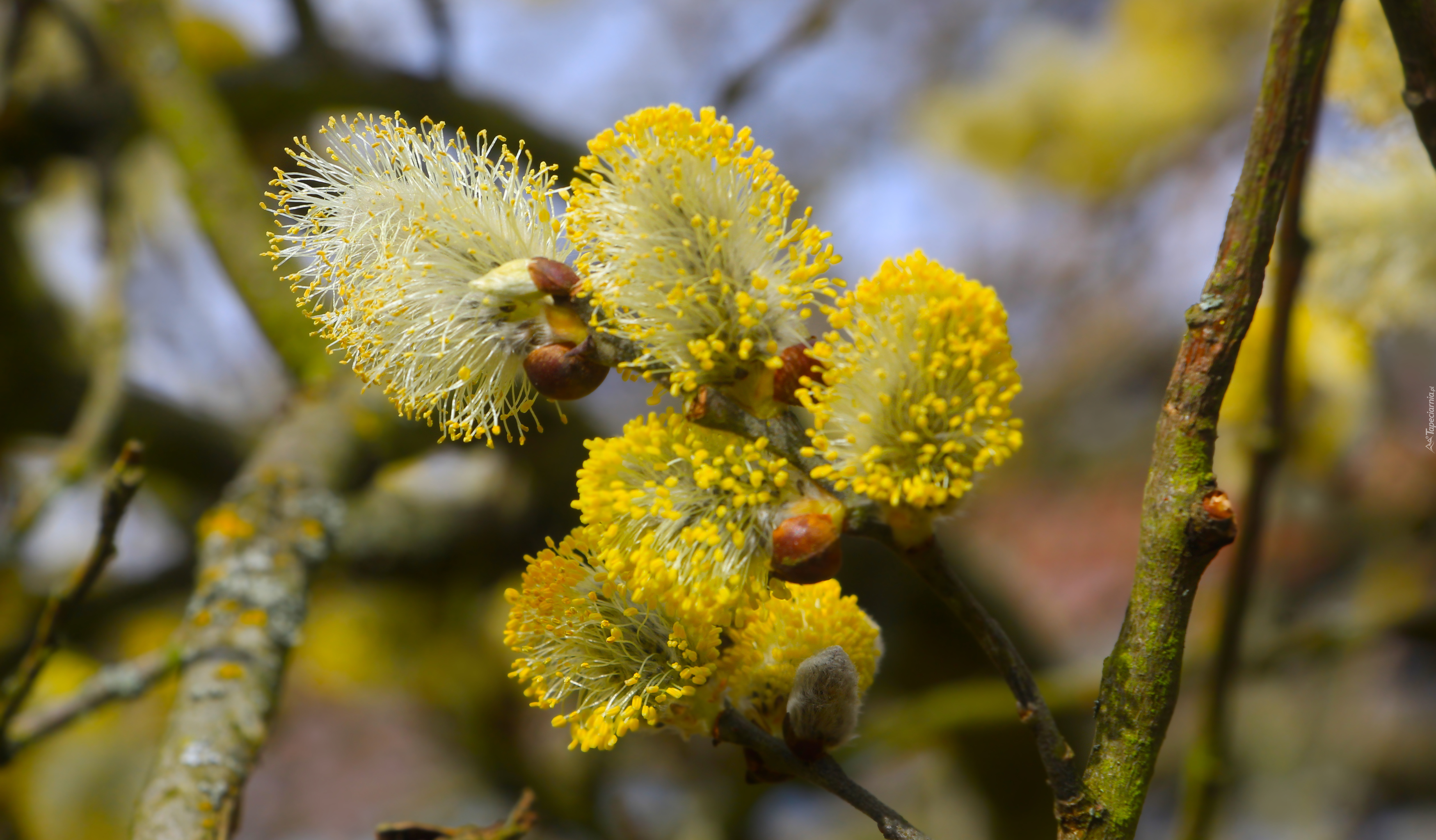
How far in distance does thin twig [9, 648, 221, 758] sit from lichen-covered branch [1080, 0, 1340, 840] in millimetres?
932

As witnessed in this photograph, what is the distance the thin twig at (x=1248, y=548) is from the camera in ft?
2.95

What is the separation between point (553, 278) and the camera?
1.83 feet

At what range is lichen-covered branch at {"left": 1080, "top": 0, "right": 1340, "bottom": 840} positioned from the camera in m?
0.43

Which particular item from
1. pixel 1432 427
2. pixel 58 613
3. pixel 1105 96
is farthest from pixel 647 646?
pixel 1105 96

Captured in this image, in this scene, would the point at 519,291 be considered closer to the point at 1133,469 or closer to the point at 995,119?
the point at 995,119

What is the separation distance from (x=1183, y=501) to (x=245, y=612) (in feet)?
3.14

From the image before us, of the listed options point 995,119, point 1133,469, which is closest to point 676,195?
point 995,119

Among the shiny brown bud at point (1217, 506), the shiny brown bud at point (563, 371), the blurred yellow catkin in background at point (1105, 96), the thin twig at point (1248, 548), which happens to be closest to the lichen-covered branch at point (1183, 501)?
the shiny brown bud at point (1217, 506)

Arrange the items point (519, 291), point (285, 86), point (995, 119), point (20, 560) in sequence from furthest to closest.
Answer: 1. point (995, 119)
2. point (285, 86)
3. point (20, 560)
4. point (519, 291)

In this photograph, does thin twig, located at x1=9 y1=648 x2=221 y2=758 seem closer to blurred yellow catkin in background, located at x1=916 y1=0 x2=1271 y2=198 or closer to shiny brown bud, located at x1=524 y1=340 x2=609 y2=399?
shiny brown bud, located at x1=524 y1=340 x2=609 y2=399

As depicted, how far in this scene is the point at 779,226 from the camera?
0.54 metres

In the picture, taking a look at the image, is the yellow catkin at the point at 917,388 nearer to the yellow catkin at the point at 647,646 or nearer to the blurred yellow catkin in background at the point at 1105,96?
the yellow catkin at the point at 647,646

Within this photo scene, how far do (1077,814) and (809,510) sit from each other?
195mm

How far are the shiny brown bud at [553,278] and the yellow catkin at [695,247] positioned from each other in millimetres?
16
